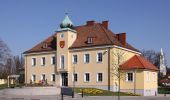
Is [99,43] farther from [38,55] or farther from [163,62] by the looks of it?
[163,62]

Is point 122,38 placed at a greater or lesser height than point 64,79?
greater

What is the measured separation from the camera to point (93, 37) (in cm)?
6128

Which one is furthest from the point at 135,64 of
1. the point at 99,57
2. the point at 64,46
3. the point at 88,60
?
the point at 64,46

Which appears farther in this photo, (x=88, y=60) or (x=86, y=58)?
(x=86, y=58)

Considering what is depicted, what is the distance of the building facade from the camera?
58344 millimetres

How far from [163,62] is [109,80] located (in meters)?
61.9

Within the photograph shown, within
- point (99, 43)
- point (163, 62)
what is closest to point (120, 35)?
point (99, 43)

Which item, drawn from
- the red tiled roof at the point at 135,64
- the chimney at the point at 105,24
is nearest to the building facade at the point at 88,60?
the chimney at the point at 105,24

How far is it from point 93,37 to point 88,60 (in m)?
3.75

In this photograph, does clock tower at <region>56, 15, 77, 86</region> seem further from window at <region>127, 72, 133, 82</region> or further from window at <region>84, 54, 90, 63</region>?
window at <region>127, 72, 133, 82</region>

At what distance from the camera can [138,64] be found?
58719 mm

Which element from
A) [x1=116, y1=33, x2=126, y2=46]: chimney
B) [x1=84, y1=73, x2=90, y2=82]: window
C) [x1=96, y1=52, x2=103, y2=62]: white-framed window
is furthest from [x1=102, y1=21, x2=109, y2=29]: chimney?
[x1=84, y1=73, x2=90, y2=82]: window

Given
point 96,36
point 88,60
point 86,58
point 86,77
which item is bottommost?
point 86,77

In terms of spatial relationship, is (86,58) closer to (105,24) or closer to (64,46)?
(64,46)
